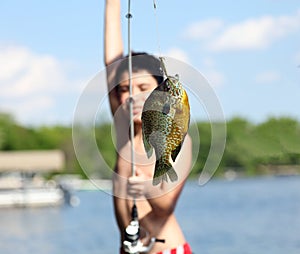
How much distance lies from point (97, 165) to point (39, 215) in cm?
2609

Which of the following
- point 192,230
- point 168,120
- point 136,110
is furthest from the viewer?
point 192,230

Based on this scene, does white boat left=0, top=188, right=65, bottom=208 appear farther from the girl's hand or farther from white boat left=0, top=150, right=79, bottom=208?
the girl's hand

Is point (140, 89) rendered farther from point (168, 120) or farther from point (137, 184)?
point (168, 120)

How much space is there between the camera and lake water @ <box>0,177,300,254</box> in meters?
18.0

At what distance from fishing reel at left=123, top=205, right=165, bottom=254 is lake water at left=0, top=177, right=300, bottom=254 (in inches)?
464

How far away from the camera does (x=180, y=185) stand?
3672 mm

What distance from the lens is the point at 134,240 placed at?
3609 mm

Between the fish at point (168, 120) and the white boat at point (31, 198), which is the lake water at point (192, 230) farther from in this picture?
the fish at point (168, 120)

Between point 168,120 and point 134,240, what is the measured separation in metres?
1.10

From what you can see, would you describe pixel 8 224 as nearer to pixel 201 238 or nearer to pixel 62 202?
pixel 62 202

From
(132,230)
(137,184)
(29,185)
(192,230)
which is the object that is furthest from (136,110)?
(29,185)

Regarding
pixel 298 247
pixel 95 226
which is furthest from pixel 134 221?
pixel 95 226

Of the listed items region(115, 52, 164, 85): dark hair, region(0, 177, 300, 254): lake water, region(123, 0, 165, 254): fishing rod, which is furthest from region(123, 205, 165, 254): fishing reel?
region(0, 177, 300, 254): lake water

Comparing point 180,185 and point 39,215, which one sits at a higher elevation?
point 39,215
